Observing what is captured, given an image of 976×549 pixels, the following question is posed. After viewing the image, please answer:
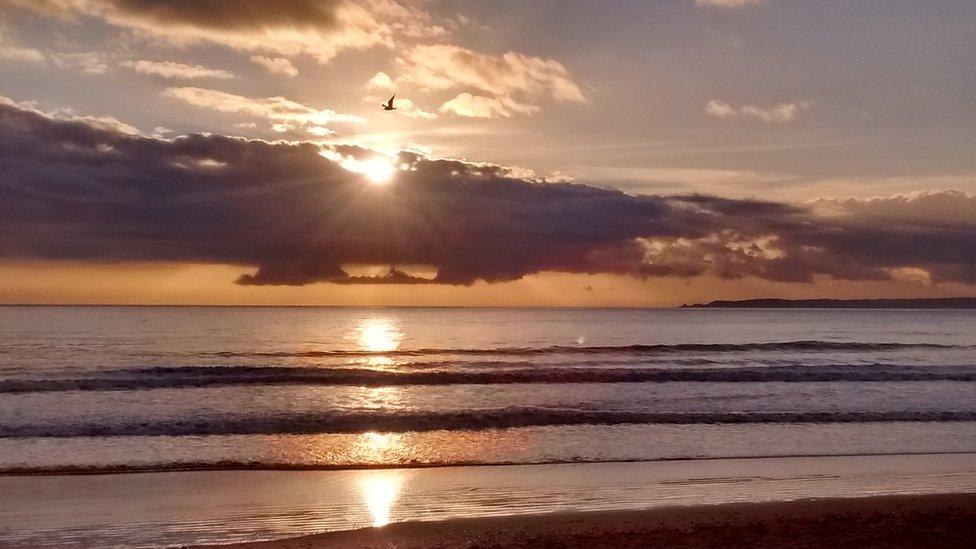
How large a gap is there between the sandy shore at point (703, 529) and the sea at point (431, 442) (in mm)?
688

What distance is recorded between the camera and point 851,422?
2100cm

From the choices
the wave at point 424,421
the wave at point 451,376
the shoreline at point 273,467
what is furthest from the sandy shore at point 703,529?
the wave at point 451,376

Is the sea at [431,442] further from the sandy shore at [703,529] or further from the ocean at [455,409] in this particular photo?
the sandy shore at [703,529]

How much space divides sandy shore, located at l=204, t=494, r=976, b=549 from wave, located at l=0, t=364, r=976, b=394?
64.5ft

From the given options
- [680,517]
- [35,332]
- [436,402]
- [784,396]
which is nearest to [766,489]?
[680,517]

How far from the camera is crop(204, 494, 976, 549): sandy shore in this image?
9.50 meters

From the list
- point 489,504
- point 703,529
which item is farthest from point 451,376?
point 703,529

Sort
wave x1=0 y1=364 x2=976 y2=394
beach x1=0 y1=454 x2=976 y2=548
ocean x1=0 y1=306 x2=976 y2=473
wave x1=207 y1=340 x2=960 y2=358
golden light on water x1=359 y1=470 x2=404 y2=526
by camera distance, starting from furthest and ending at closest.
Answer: wave x1=207 y1=340 x2=960 y2=358
wave x1=0 y1=364 x2=976 y2=394
ocean x1=0 y1=306 x2=976 y2=473
golden light on water x1=359 y1=470 x2=404 y2=526
beach x1=0 y1=454 x2=976 y2=548

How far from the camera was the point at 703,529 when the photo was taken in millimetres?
10070

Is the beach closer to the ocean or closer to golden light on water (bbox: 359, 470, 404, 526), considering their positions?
golden light on water (bbox: 359, 470, 404, 526)

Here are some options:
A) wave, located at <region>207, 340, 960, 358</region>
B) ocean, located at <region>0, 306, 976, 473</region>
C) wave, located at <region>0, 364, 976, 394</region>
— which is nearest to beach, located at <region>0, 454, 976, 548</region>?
ocean, located at <region>0, 306, 976, 473</region>

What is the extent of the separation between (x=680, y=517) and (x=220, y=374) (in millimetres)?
25903

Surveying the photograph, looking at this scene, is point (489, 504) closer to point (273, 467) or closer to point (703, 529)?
Result: point (703, 529)

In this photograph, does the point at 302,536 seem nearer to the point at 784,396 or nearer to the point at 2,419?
the point at 2,419
